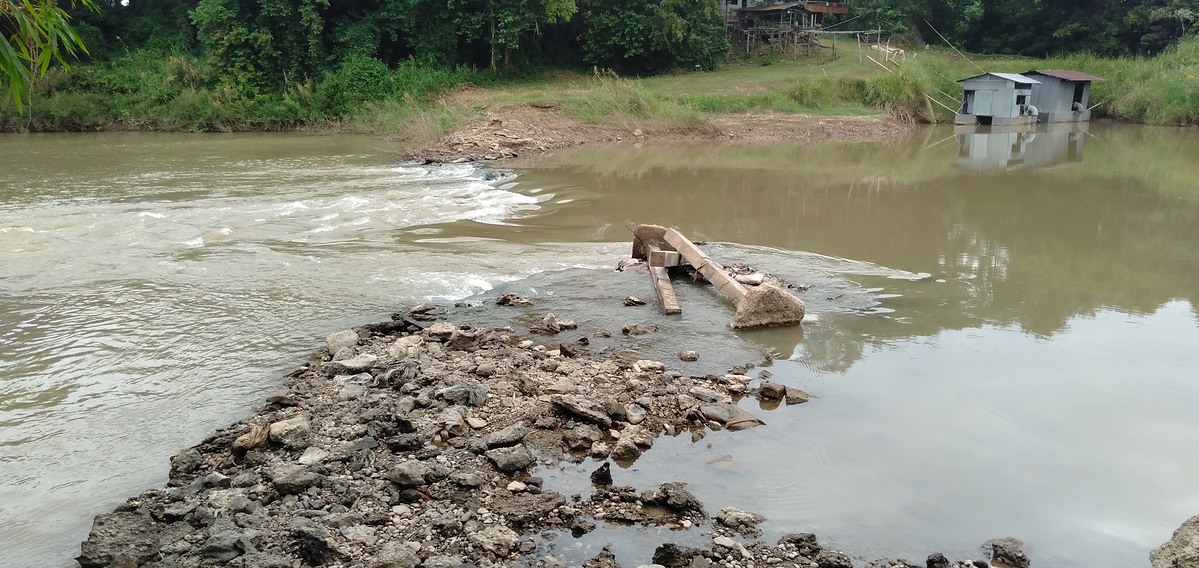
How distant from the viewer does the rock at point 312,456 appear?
15.4 feet

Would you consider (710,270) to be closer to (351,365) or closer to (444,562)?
(351,365)

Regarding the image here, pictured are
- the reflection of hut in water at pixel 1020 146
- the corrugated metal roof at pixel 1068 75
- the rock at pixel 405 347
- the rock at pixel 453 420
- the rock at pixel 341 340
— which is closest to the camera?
the rock at pixel 453 420

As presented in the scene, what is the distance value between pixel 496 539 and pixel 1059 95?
36.1 meters

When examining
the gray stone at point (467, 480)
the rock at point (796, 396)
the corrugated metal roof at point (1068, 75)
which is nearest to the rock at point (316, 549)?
the gray stone at point (467, 480)

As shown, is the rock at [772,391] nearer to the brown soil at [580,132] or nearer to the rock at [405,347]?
the rock at [405,347]

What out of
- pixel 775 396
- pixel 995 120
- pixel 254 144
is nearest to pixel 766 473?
pixel 775 396

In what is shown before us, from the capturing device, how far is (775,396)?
582 centimetres

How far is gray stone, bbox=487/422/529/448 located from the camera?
4914mm

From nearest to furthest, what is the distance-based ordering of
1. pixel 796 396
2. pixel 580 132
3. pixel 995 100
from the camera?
pixel 796 396
pixel 580 132
pixel 995 100

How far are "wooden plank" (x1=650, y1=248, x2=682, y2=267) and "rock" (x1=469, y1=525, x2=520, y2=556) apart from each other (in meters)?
5.03

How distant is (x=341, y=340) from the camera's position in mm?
6758

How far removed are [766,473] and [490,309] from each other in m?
3.89

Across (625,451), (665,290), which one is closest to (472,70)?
(665,290)

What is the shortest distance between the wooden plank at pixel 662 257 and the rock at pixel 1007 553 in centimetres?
507
